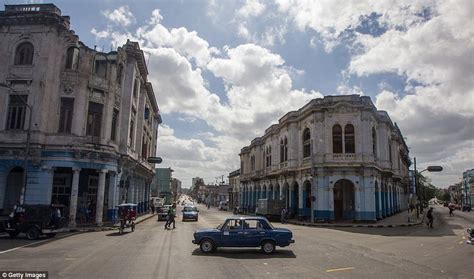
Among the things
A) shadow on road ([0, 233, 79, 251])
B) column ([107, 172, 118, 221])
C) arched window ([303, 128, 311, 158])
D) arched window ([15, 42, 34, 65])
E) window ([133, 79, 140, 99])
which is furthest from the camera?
arched window ([303, 128, 311, 158])

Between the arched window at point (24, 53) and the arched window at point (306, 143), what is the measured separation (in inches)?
1112

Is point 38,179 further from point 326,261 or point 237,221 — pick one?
point 326,261

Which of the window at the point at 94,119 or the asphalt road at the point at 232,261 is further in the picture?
the window at the point at 94,119

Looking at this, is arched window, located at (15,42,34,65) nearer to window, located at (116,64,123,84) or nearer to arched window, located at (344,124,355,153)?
window, located at (116,64,123,84)

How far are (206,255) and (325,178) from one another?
78.9 ft

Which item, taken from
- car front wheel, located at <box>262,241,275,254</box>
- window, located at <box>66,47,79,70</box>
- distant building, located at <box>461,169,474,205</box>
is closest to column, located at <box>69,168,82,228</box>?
window, located at <box>66,47,79,70</box>

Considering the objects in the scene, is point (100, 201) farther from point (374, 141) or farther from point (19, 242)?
point (374, 141)

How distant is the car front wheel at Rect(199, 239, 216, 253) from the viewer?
1450cm

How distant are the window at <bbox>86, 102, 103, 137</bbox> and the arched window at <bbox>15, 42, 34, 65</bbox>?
6.02 meters

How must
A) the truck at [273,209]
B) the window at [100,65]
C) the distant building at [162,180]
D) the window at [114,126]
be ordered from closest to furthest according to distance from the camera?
the window at [100,65], the window at [114,126], the truck at [273,209], the distant building at [162,180]

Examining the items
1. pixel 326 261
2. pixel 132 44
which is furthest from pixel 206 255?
pixel 132 44

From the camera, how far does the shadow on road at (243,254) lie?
13796 mm

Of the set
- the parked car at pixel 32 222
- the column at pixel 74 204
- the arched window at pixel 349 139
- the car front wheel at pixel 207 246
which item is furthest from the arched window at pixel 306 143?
the parked car at pixel 32 222

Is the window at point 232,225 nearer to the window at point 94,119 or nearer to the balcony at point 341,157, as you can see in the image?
the window at point 94,119
